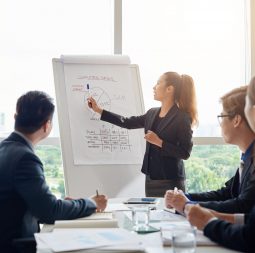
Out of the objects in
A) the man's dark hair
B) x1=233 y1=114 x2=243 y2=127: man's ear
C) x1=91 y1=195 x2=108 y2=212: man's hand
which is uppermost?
the man's dark hair

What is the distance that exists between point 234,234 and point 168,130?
173cm

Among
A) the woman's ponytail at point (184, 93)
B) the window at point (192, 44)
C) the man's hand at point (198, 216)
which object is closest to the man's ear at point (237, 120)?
the man's hand at point (198, 216)

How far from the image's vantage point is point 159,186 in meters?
2.93

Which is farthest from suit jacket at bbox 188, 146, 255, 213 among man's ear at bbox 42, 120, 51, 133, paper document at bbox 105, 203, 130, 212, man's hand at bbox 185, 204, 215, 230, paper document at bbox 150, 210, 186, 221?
man's ear at bbox 42, 120, 51, 133

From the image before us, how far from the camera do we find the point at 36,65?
3.57 metres

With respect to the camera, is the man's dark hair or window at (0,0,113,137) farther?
window at (0,0,113,137)

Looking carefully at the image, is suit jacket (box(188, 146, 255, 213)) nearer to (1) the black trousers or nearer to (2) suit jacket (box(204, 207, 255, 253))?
(2) suit jacket (box(204, 207, 255, 253))

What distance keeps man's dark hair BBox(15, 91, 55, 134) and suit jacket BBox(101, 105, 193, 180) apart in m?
1.28

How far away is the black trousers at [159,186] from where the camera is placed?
292 centimetres

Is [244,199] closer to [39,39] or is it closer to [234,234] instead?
[234,234]

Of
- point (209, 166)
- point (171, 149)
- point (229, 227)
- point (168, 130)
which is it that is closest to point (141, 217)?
point (229, 227)

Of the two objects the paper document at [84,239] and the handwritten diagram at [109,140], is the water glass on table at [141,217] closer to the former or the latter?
the paper document at [84,239]

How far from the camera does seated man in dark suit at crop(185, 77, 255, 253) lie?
127 cm

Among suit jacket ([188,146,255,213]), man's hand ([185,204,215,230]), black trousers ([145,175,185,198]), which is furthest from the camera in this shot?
black trousers ([145,175,185,198])
